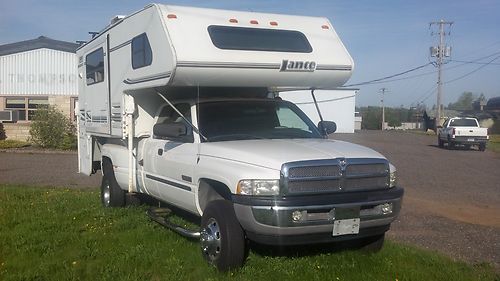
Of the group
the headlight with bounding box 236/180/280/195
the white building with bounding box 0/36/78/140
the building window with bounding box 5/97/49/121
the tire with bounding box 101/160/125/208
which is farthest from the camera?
the building window with bounding box 5/97/49/121

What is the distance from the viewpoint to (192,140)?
6.66 meters

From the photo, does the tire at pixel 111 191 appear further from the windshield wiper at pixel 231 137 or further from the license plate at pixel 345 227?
the license plate at pixel 345 227

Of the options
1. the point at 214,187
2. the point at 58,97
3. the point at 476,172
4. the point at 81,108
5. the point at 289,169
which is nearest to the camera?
the point at 289,169

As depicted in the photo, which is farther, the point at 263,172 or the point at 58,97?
the point at 58,97

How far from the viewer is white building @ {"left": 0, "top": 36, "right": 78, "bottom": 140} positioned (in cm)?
2667

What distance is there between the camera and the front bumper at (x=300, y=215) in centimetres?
520

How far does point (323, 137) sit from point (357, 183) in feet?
5.62

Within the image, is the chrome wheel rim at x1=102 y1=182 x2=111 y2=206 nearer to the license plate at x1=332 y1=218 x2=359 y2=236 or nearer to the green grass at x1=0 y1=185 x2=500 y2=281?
the green grass at x1=0 y1=185 x2=500 y2=281

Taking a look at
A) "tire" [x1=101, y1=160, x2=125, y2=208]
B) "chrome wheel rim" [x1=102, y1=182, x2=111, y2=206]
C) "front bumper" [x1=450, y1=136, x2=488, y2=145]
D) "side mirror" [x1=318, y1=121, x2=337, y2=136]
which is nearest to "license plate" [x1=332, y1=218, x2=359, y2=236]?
"side mirror" [x1=318, y1=121, x2=337, y2=136]

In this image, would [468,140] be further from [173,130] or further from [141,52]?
[173,130]

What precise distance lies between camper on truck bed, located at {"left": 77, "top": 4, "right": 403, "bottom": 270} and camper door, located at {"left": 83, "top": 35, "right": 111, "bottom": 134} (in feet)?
0.26

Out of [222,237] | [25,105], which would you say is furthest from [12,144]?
[222,237]

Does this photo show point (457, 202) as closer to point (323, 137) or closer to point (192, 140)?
point (323, 137)

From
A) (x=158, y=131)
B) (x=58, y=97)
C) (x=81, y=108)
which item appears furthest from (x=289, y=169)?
(x=58, y=97)
